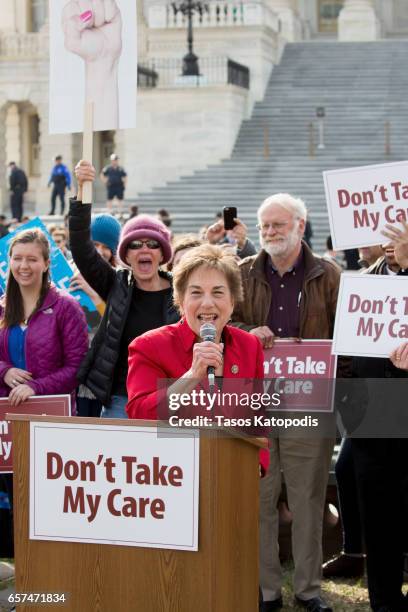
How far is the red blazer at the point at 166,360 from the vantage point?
5.14 metres

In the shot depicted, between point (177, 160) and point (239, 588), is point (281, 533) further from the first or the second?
point (177, 160)

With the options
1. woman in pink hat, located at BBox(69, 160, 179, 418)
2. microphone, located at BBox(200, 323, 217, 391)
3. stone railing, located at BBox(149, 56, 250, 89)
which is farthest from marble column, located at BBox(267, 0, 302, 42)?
microphone, located at BBox(200, 323, 217, 391)

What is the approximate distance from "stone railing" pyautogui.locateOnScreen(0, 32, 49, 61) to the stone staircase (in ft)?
31.0

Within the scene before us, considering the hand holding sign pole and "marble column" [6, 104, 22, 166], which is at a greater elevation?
"marble column" [6, 104, 22, 166]

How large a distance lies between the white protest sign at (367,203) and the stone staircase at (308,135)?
18407 mm

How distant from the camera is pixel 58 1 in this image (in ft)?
22.1

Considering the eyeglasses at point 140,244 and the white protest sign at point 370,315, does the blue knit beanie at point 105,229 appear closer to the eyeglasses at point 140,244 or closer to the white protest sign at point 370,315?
the eyeglasses at point 140,244

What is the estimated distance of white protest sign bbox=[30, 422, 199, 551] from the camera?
Answer: 4.79 m

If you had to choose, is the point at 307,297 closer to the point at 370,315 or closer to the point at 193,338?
the point at 370,315

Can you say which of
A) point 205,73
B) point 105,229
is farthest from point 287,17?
point 105,229

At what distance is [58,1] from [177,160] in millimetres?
25582

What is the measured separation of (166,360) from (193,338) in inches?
5.3

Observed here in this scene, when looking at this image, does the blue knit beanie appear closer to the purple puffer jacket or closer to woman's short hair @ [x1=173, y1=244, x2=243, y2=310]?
the purple puffer jacket


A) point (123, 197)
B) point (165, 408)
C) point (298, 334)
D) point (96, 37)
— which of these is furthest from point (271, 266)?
point (123, 197)
